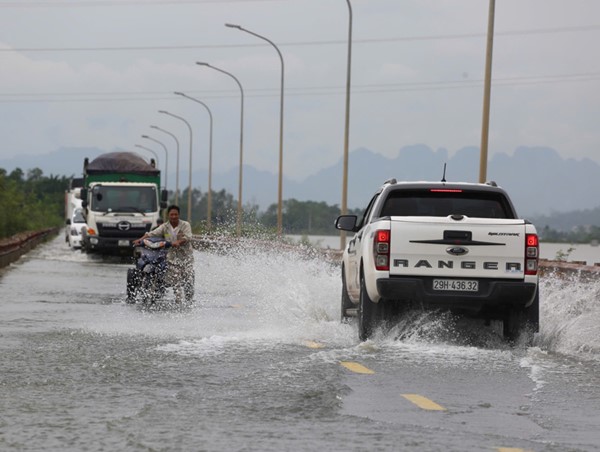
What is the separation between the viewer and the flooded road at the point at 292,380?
852cm

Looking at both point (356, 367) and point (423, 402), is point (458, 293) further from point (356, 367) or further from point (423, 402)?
point (423, 402)

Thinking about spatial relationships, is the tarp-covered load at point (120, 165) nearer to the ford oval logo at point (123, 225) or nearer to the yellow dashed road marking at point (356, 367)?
the ford oval logo at point (123, 225)

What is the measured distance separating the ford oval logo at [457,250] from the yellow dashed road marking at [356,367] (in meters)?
1.99

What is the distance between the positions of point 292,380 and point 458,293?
331 centimetres

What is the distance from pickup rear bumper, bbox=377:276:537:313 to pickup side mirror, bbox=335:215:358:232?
8.38 ft

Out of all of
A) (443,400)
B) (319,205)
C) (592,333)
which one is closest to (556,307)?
(592,333)

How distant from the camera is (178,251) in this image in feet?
73.2

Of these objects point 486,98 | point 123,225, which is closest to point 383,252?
point 486,98

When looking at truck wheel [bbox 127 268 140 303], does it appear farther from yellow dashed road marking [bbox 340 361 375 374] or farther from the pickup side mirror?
yellow dashed road marking [bbox 340 361 375 374]

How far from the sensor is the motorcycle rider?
2209 cm

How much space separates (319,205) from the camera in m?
156

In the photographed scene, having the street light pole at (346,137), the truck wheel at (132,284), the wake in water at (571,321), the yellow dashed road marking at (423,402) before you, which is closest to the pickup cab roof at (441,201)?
the wake in water at (571,321)

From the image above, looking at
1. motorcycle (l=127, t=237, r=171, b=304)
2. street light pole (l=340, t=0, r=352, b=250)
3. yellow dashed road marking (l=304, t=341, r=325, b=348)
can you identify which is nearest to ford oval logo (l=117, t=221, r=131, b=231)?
street light pole (l=340, t=0, r=352, b=250)

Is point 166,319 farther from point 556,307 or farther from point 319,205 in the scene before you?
point 319,205
